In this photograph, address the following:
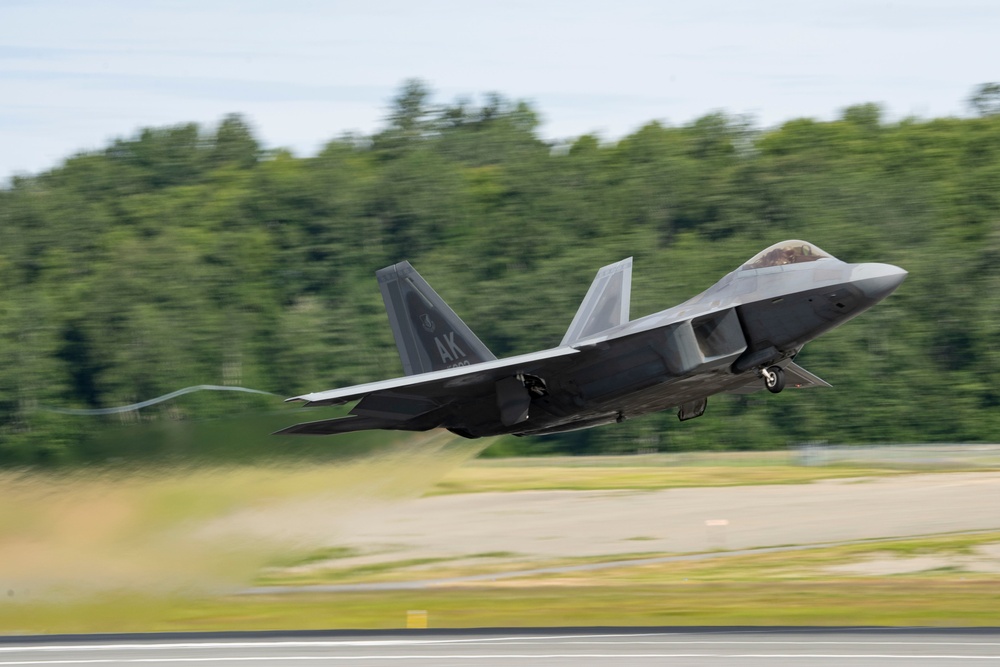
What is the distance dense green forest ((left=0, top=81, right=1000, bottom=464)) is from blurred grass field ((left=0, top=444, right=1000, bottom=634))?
61.3ft

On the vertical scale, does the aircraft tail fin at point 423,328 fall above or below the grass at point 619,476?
above

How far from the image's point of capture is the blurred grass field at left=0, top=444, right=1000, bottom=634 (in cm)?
1759

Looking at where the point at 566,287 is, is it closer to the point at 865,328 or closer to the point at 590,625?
the point at 865,328

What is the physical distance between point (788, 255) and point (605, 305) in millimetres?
4907

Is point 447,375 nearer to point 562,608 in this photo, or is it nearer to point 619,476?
point 562,608

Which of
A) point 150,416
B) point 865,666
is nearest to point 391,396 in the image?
point 865,666

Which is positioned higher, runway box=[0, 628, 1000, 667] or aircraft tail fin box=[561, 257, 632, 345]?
aircraft tail fin box=[561, 257, 632, 345]

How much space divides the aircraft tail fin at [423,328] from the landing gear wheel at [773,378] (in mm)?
5112

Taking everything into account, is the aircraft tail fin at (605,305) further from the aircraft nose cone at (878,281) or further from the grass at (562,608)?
the aircraft nose cone at (878,281)

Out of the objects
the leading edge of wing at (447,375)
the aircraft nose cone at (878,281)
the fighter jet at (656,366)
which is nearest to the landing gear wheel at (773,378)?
the fighter jet at (656,366)

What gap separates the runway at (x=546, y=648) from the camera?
15.2 m

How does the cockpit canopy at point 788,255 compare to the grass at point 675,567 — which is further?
the grass at point 675,567

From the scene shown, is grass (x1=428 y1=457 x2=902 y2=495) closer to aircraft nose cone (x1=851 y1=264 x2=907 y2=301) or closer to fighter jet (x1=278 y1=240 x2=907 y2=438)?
fighter jet (x1=278 y1=240 x2=907 y2=438)

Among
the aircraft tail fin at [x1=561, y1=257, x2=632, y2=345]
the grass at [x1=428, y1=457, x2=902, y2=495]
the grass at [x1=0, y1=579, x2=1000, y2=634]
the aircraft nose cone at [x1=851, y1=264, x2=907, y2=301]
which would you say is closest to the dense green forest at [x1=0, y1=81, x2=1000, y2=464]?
the grass at [x1=428, y1=457, x2=902, y2=495]
